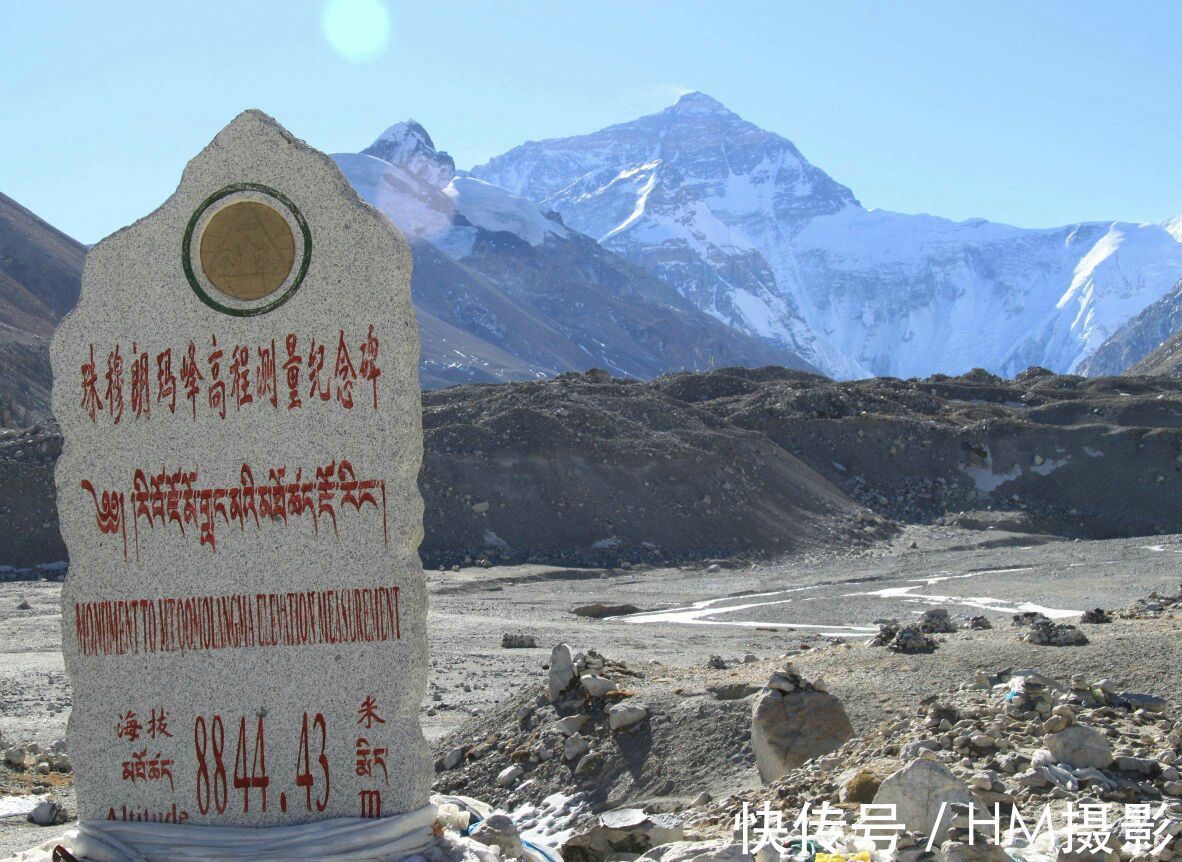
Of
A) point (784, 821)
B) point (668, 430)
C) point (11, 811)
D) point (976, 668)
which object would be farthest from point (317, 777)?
point (668, 430)

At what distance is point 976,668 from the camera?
10.5 m

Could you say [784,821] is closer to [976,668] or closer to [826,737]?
[826,737]

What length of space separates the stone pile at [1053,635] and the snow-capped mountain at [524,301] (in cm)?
10260

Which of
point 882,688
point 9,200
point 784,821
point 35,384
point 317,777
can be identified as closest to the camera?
point 317,777

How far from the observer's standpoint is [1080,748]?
7078 mm

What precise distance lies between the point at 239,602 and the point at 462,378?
358 ft

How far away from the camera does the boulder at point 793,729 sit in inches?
349

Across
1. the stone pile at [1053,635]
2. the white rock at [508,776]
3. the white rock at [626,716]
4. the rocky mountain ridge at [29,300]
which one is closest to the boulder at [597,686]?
the white rock at [626,716]

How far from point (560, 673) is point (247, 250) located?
17.6ft

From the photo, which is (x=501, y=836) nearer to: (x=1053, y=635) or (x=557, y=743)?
(x=557, y=743)

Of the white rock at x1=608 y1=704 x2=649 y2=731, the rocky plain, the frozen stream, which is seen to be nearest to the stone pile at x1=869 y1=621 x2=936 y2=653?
the rocky plain

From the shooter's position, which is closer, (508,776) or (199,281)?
(199,281)

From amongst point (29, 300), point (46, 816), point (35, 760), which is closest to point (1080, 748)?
point (46, 816)

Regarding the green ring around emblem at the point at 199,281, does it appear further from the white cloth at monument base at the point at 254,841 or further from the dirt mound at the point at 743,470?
the dirt mound at the point at 743,470
